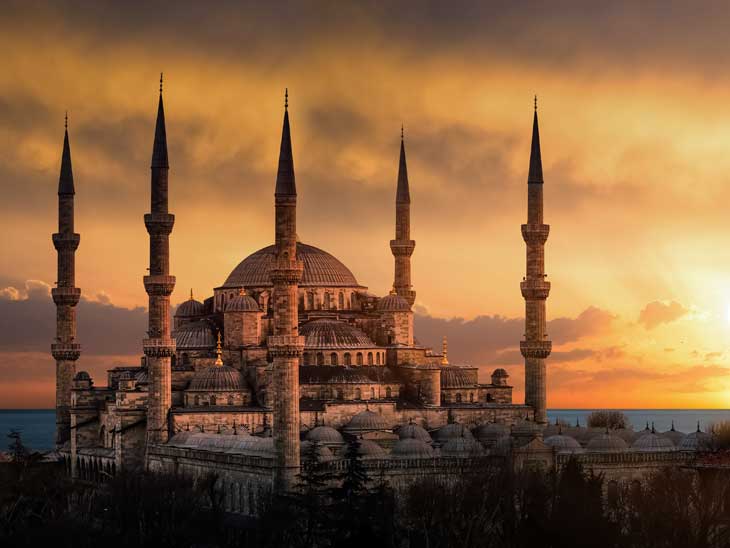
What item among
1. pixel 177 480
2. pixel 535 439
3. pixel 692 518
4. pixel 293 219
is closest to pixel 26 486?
pixel 177 480

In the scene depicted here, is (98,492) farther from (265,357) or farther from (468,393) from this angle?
(468,393)

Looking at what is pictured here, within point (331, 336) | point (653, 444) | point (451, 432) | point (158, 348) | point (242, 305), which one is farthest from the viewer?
point (242, 305)

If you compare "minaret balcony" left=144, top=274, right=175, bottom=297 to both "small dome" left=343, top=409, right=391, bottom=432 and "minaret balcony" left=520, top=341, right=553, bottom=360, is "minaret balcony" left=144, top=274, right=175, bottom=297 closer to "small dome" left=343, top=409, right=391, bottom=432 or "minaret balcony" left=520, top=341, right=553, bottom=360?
"small dome" left=343, top=409, right=391, bottom=432

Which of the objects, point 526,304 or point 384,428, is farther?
point 526,304

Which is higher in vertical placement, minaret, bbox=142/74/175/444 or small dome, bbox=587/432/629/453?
minaret, bbox=142/74/175/444

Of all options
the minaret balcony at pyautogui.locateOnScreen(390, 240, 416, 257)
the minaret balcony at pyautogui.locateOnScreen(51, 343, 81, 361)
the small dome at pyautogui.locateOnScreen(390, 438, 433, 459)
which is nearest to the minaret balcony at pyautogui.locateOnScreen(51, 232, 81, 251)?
the minaret balcony at pyautogui.locateOnScreen(51, 343, 81, 361)

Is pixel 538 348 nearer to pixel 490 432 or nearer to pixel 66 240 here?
pixel 490 432

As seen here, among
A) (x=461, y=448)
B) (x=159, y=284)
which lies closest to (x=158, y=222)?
(x=159, y=284)

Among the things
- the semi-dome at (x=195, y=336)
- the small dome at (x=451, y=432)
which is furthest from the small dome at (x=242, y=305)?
the small dome at (x=451, y=432)
